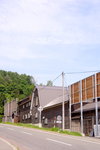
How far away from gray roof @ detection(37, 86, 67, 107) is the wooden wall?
1640 centimetres

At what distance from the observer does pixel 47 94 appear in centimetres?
5188

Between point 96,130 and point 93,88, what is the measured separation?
177 inches

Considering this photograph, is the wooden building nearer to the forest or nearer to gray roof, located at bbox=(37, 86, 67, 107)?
the forest

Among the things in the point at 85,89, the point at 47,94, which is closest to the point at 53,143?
the point at 85,89

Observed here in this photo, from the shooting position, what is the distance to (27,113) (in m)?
59.1

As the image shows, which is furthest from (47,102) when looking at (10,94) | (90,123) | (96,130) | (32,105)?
(10,94)

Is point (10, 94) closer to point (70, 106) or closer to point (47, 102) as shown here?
point (47, 102)

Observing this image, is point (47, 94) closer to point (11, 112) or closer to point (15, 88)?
point (11, 112)

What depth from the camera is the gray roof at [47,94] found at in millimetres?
50406

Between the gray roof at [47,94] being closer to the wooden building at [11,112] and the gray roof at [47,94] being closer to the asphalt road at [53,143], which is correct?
the wooden building at [11,112]

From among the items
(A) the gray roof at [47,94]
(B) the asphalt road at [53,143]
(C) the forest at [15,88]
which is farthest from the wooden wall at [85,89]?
(C) the forest at [15,88]

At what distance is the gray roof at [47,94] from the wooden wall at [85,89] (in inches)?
646

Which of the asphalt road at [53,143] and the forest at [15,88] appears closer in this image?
the asphalt road at [53,143]

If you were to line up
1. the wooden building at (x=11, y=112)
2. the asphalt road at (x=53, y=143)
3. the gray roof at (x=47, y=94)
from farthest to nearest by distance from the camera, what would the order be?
1. the wooden building at (x=11, y=112)
2. the gray roof at (x=47, y=94)
3. the asphalt road at (x=53, y=143)
